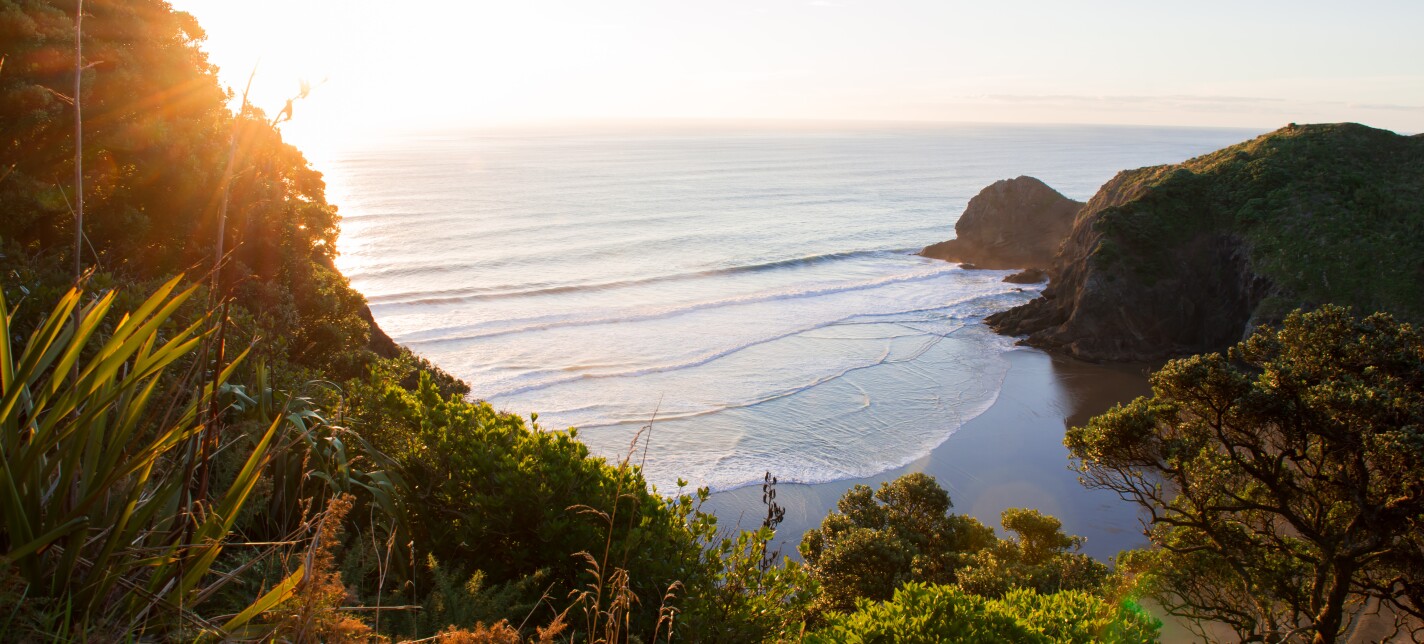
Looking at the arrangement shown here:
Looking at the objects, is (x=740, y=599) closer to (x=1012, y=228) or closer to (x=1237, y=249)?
(x=1237, y=249)


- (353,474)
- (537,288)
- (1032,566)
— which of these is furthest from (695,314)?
(353,474)

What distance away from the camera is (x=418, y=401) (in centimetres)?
674

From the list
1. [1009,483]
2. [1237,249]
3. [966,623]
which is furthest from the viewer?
[1237,249]

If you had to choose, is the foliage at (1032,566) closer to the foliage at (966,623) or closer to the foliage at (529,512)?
the foliage at (966,623)

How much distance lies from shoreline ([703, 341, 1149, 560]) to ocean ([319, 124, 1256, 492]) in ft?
1.98

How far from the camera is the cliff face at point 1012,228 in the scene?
160 ft

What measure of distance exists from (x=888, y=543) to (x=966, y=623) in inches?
251

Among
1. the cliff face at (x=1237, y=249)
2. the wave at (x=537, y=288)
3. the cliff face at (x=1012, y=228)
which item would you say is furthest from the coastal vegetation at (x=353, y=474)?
the cliff face at (x=1012, y=228)

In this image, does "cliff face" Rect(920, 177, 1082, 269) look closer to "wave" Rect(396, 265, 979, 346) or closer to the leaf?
"wave" Rect(396, 265, 979, 346)

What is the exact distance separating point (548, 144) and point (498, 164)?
185ft

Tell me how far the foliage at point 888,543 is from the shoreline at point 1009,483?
205 centimetres

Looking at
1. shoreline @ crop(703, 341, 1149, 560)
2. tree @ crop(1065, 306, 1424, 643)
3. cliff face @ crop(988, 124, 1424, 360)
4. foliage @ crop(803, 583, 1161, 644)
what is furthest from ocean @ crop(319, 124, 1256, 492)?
tree @ crop(1065, 306, 1424, 643)

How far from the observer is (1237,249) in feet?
97.1

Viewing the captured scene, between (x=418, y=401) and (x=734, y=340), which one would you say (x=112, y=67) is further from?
(x=734, y=340)
